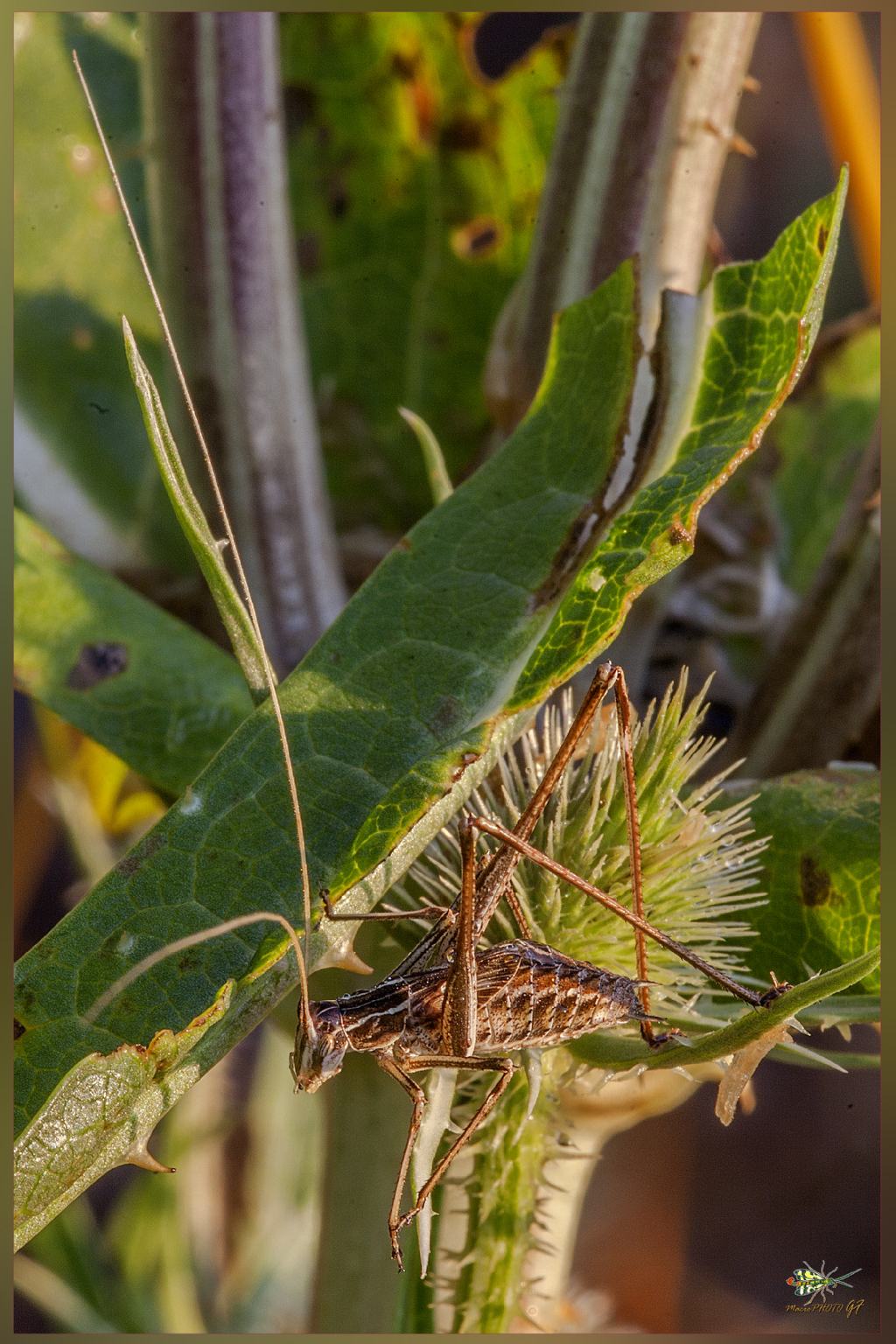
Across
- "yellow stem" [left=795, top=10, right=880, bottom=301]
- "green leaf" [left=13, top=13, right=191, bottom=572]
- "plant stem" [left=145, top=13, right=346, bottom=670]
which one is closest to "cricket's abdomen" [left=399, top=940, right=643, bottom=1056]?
"plant stem" [left=145, top=13, right=346, bottom=670]

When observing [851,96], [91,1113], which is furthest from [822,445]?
[91,1113]

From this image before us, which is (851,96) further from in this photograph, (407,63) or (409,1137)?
(409,1137)

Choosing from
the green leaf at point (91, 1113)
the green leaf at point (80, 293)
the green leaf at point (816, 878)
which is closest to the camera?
the green leaf at point (91, 1113)

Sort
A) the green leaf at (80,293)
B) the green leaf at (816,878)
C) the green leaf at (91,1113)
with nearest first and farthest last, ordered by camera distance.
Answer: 1. the green leaf at (91,1113)
2. the green leaf at (816,878)
3. the green leaf at (80,293)

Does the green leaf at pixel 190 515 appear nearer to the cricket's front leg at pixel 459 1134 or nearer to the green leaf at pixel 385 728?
the green leaf at pixel 385 728

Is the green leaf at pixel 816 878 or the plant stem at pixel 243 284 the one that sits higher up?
the plant stem at pixel 243 284

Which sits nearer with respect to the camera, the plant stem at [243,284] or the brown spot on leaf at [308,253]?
the plant stem at [243,284]

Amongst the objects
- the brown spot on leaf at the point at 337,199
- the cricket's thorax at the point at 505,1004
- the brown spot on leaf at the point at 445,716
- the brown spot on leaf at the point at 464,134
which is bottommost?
the cricket's thorax at the point at 505,1004

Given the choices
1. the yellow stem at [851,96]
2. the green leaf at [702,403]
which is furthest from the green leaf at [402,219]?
the green leaf at [702,403]
